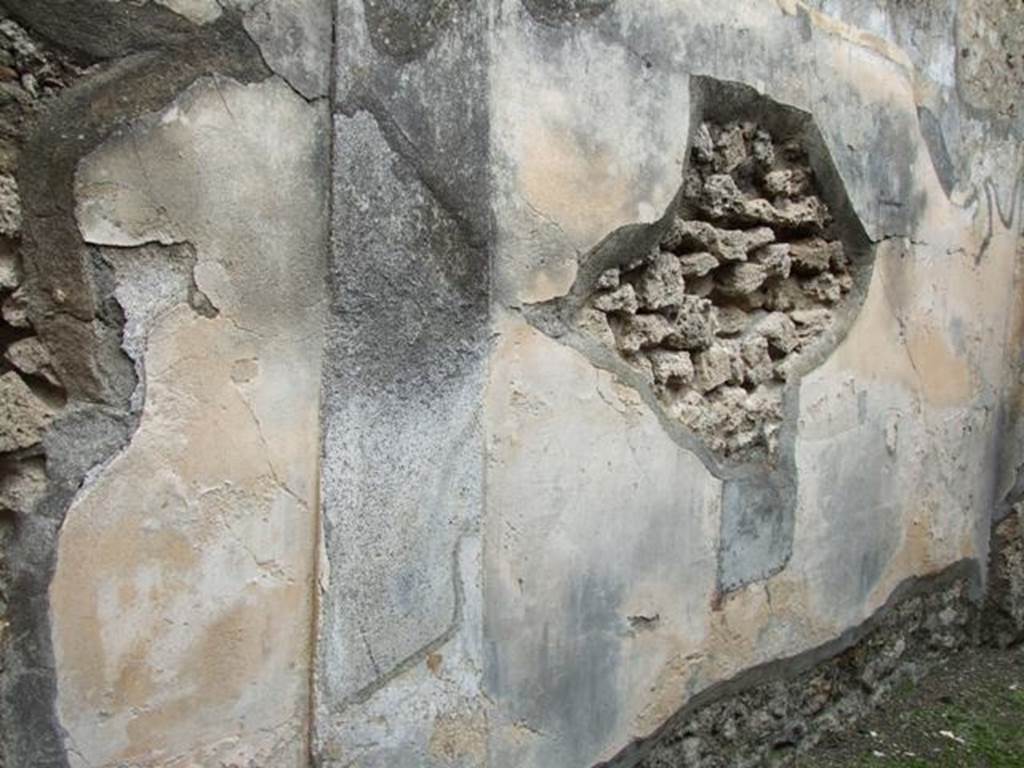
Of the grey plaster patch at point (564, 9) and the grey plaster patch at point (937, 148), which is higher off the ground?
the grey plaster patch at point (564, 9)

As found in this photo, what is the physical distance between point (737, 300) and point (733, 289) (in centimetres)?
6

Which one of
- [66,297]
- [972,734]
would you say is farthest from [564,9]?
[972,734]

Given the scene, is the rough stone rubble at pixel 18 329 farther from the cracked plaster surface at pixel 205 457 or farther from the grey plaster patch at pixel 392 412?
the grey plaster patch at pixel 392 412

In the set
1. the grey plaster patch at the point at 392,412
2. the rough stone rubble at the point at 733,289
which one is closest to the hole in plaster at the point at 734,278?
the rough stone rubble at the point at 733,289

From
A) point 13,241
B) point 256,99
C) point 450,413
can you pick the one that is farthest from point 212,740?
point 256,99

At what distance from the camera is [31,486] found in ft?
4.19

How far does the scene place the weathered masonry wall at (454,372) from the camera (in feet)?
4.26

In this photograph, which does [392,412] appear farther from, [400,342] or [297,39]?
[297,39]

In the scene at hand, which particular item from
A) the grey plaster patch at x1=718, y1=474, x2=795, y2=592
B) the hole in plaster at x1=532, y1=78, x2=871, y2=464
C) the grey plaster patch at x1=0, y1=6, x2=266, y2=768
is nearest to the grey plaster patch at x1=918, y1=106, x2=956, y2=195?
the hole in plaster at x1=532, y1=78, x2=871, y2=464

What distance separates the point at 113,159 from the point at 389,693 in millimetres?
902

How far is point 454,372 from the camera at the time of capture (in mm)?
1669

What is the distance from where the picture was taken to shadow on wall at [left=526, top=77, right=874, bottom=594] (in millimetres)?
1973

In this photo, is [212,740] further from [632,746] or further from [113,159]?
[632,746]

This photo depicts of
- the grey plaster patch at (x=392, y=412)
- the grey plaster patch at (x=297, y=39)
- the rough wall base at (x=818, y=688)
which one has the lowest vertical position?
the rough wall base at (x=818, y=688)
